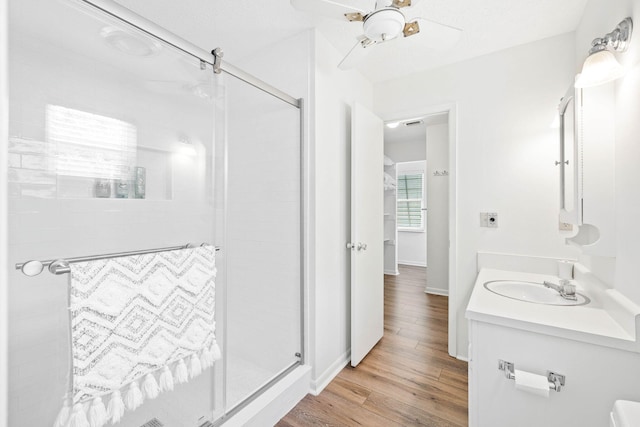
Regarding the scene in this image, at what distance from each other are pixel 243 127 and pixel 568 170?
222cm

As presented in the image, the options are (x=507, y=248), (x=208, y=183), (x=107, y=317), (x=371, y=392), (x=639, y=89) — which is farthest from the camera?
(x=507, y=248)

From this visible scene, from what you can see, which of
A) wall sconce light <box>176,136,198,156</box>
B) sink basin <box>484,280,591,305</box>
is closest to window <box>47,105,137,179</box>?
wall sconce light <box>176,136,198,156</box>

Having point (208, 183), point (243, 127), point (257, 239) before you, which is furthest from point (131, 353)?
point (243, 127)

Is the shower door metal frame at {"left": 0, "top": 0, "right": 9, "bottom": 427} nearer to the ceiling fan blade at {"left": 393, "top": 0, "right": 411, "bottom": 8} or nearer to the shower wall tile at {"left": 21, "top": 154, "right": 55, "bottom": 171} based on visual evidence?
the shower wall tile at {"left": 21, "top": 154, "right": 55, "bottom": 171}

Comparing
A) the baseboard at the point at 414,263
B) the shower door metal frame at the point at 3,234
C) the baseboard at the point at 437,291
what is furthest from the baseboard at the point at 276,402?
the baseboard at the point at 414,263

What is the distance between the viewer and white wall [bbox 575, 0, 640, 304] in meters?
1.10

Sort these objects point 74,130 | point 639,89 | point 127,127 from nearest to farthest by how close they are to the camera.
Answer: point 639,89, point 74,130, point 127,127

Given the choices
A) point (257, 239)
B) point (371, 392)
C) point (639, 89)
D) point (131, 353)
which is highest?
point (639, 89)

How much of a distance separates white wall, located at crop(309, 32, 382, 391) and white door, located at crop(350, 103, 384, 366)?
0.39ft

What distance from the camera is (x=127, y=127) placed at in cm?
139

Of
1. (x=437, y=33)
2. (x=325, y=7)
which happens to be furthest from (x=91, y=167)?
(x=437, y=33)

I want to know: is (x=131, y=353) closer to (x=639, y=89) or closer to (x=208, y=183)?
(x=208, y=183)

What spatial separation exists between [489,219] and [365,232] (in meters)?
0.98

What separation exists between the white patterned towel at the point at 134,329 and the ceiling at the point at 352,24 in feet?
5.03
